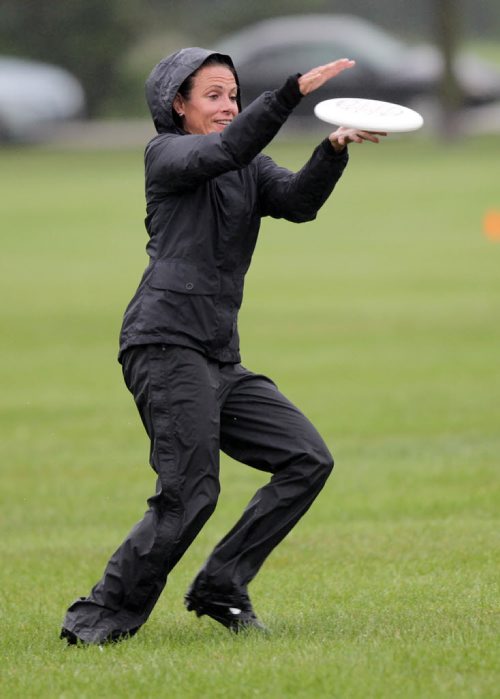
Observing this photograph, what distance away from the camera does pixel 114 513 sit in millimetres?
9781

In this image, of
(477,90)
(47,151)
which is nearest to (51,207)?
(47,151)

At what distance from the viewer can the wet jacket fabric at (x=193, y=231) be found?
5.95m

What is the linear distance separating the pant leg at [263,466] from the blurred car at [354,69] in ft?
118

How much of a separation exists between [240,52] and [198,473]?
40239 mm

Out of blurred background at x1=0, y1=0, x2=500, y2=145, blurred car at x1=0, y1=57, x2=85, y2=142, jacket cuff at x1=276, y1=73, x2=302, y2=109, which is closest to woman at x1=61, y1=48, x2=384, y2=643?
jacket cuff at x1=276, y1=73, x2=302, y2=109

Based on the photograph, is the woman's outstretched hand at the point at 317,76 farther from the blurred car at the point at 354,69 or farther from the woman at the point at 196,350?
the blurred car at the point at 354,69

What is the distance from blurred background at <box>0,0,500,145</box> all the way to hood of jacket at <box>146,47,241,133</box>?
3637cm

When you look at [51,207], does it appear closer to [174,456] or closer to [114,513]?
[114,513]

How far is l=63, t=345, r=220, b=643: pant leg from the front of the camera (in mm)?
5922

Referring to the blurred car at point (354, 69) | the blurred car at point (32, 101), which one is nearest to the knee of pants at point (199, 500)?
the blurred car at point (354, 69)

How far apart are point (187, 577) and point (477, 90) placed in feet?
124

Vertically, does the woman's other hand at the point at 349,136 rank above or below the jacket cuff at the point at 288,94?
below

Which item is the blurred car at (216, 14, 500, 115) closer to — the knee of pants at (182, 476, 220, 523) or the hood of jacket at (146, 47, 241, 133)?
the hood of jacket at (146, 47, 241, 133)

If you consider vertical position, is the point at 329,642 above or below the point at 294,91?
below
